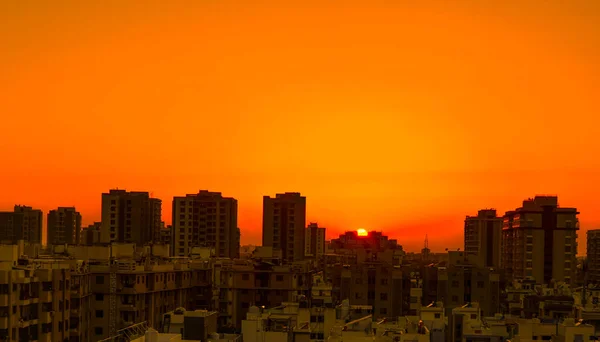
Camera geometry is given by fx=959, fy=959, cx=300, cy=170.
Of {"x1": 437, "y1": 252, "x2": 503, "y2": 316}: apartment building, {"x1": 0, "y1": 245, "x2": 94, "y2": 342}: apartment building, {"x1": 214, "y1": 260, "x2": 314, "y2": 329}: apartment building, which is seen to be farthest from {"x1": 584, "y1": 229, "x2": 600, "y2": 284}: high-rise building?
{"x1": 0, "y1": 245, "x2": 94, "y2": 342}: apartment building

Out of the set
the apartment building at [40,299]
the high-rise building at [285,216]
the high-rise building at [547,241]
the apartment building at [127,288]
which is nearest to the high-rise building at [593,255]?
the high-rise building at [547,241]

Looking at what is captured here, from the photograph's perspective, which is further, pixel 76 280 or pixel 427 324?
pixel 76 280

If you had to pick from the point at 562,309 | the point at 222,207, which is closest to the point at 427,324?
the point at 562,309

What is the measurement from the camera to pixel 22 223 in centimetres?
17962

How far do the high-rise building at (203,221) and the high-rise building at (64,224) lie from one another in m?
46.7

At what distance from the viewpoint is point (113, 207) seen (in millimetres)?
145500

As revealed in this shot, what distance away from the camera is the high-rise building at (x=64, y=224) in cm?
18812

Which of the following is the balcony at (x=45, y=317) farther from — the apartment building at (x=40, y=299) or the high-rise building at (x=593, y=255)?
the high-rise building at (x=593, y=255)

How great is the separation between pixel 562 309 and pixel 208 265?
35.4 metres

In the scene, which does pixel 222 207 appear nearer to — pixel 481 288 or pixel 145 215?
pixel 145 215

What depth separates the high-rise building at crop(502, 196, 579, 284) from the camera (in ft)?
452

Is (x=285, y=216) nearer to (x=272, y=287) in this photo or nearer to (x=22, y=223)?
(x=22, y=223)

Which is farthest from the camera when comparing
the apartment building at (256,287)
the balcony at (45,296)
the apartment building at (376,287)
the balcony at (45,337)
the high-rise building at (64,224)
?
the high-rise building at (64,224)

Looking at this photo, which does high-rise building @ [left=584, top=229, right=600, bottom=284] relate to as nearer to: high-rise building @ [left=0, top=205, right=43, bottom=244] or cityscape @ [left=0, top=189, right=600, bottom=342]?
cityscape @ [left=0, top=189, right=600, bottom=342]
